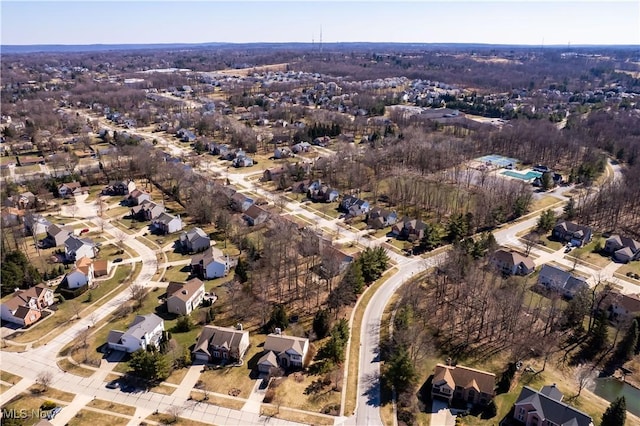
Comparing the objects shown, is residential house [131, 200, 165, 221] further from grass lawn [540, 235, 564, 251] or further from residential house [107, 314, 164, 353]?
grass lawn [540, 235, 564, 251]

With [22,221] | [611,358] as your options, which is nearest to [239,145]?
[22,221]

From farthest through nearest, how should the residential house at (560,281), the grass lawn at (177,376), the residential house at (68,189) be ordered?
the residential house at (68,189), the residential house at (560,281), the grass lawn at (177,376)

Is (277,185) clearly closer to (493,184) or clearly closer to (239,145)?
(239,145)

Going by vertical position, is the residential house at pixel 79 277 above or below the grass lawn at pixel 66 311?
above

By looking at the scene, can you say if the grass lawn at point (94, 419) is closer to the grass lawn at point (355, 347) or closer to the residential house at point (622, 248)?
the grass lawn at point (355, 347)

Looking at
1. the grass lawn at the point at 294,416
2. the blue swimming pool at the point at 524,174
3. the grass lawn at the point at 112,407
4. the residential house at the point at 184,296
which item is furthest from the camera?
the blue swimming pool at the point at 524,174

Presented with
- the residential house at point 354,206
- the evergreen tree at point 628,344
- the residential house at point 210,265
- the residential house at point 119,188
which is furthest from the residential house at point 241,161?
the evergreen tree at point 628,344

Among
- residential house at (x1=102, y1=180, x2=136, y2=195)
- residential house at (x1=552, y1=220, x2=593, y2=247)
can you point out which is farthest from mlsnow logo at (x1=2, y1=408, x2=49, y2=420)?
residential house at (x1=552, y1=220, x2=593, y2=247)
